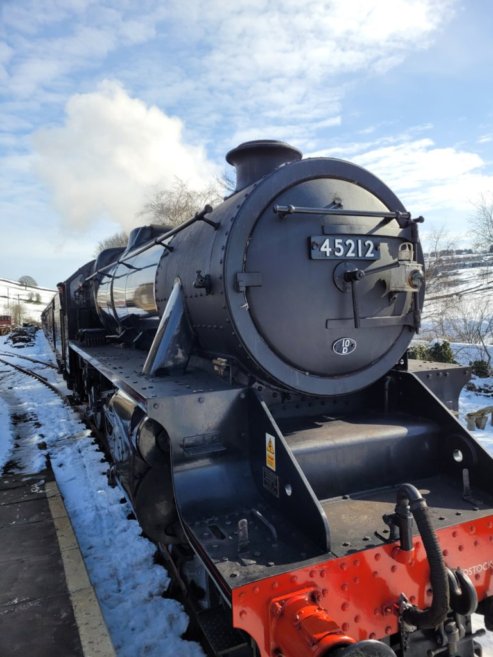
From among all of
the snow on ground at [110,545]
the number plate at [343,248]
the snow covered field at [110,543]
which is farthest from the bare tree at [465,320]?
the number plate at [343,248]

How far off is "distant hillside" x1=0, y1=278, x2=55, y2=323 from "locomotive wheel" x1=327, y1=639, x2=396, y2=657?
71287mm

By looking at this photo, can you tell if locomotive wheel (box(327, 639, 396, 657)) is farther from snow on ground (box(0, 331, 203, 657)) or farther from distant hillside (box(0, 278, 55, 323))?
distant hillside (box(0, 278, 55, 323))

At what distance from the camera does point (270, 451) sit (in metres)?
2.53

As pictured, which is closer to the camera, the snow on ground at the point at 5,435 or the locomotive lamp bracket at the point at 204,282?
the locomotive lamp bracket at the point at 204,282

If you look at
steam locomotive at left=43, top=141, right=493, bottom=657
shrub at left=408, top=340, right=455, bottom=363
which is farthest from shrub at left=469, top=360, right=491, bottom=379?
steam locomotive at left=43, top=141, right=493, bottom=657

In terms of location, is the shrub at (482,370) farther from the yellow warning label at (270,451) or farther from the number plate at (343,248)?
the yellow warning label at (270,451)

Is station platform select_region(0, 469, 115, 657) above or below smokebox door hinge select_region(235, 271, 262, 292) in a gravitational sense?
below

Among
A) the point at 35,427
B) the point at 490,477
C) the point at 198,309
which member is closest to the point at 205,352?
the point at 198,309

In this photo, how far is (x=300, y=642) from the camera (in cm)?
179

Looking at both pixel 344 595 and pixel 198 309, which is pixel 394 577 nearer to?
pixel 344 595

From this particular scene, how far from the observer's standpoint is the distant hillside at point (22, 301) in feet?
228

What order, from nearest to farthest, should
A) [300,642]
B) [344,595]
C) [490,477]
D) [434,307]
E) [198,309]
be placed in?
1. [300,642]
2. [344,595]
3. [490,477]
4. [198,309]
5. [434,307]

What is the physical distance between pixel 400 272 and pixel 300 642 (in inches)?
88.0

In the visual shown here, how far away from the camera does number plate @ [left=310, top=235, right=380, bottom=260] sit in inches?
114
